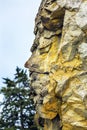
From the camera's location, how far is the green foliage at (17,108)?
3806cm

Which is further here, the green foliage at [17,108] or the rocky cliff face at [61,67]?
the green foliage at [17,108]

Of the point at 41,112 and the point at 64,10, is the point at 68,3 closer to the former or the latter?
the point at 64,10

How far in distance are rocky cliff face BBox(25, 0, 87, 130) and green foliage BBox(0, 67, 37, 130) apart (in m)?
2.89

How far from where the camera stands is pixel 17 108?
1512 inches

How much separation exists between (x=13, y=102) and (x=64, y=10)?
357 inches

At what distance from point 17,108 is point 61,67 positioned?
820cm

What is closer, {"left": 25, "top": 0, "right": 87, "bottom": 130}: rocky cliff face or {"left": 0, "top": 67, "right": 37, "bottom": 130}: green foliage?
{"left": 25, "top": 0, "right": 87, "bottom": 130}: rocky cliff face

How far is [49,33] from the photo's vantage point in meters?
35.3

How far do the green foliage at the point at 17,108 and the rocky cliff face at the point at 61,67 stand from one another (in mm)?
2888

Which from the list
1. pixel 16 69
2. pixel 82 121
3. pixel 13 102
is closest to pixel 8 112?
pixel 13 102

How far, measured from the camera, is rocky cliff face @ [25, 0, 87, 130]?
1200 inches

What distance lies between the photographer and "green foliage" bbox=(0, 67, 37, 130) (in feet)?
125

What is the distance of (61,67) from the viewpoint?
1247 inches

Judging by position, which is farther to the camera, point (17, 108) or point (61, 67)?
point (17, 108)
